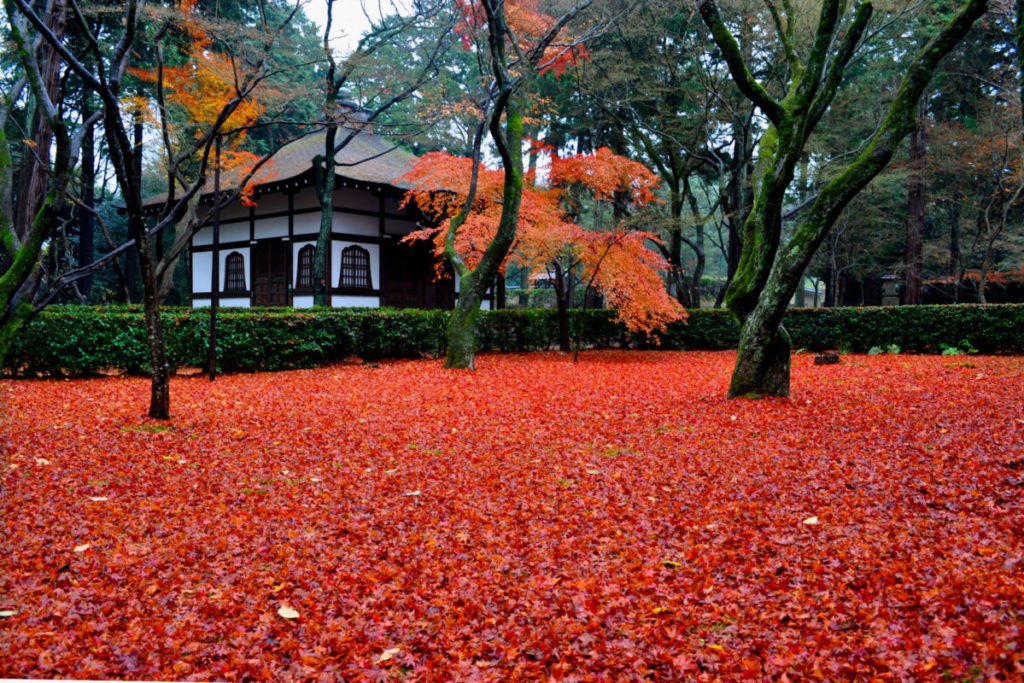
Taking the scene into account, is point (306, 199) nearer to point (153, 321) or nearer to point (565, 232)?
point (565, 232)

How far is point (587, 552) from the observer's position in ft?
10.5

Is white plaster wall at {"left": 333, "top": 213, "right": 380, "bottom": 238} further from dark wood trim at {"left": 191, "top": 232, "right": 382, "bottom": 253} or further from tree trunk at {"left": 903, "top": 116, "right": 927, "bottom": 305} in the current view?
tree trunk at {"left": 903, "top": 116, "right": 927, "bottom": 305}

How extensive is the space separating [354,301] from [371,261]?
1.29 meters

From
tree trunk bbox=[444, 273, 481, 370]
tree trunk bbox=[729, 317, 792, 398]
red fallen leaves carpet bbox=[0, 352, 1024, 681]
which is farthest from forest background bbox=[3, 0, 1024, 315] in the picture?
red fallen leaves carpet bbox=[0, 352, 1024, 681]

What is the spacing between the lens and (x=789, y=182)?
22.0ft

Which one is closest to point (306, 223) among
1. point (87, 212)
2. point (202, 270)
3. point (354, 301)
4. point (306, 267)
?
point (306, 267)

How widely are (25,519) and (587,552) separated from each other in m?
3.26

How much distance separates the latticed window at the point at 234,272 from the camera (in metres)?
17.5

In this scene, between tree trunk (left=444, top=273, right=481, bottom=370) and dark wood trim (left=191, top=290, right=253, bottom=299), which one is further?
dark wood trim (left=191, top=290, right=253, bottom=299)

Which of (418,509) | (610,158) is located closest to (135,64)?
(610,158)

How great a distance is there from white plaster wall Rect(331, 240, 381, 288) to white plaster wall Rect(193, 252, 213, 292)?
15.0ft

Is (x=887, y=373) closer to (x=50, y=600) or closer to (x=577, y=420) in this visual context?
(x=577, y=420)

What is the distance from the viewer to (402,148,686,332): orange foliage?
42.4 ft

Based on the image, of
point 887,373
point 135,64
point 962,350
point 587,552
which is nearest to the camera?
point 587,552
